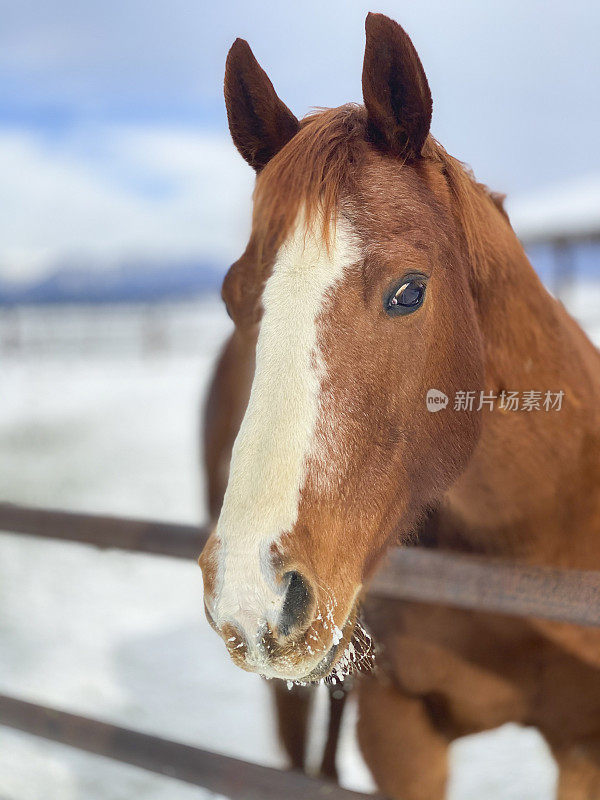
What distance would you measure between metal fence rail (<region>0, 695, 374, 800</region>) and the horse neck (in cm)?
60

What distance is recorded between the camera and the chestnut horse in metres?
0.87

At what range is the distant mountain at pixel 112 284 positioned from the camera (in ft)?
11.3

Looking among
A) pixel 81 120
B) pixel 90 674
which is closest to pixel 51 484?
pixel 90 674

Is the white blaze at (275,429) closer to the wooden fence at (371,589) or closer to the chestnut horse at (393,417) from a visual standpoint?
the chestnut horse at (393,417)

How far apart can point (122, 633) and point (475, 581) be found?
9.39ft

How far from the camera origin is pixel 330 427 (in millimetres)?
Result: 904

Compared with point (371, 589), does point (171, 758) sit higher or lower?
lower

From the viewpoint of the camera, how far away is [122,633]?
12.1 feet

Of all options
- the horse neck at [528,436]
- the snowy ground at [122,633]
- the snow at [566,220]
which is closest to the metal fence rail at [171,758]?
the horse neck at [528,436]

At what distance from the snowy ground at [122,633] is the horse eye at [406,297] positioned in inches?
83.0

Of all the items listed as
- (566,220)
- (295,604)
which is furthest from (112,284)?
(295,604)

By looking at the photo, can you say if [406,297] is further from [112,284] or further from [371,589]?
[112,284]

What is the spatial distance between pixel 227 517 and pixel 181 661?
2875mm

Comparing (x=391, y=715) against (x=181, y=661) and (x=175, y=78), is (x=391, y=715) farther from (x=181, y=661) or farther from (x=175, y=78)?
(x=181, y=661)
